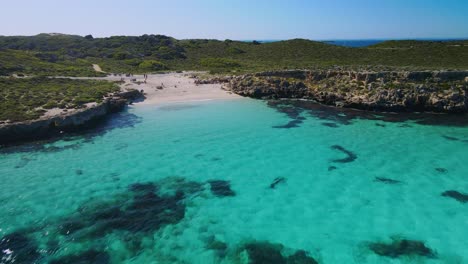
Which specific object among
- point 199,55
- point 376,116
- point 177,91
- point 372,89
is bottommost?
point 376,116

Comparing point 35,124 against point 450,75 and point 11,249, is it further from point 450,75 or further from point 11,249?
point 450,75

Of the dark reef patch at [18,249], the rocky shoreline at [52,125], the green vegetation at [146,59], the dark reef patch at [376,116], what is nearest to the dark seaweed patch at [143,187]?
the dark reef patch at [18,249]

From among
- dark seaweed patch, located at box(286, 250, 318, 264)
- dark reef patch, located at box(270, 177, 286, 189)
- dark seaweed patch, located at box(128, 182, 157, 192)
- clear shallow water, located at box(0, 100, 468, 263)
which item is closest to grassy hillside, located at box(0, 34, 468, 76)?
clear shallow water, located at box(0, 100, 468, 263)

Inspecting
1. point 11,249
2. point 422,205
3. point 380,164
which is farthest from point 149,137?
point 422,205

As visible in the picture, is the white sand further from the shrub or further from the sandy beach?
the shrub

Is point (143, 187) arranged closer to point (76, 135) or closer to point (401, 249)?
point (401, 249)

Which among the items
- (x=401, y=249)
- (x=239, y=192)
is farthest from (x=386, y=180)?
(x=239, y=192)
